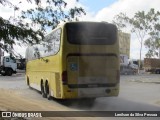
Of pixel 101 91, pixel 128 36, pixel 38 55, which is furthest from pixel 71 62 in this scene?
pixel 128 36

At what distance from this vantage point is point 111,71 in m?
15.2

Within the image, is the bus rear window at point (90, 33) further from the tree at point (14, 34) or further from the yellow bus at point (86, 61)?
the tree at point (14, 34)

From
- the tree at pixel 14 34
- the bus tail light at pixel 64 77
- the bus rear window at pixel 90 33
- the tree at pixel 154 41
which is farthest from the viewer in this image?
the tree at pixel 154 41

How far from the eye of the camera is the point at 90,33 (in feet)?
49.9

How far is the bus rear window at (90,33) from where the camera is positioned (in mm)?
15078

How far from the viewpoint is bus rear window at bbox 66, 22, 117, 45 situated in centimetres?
1508

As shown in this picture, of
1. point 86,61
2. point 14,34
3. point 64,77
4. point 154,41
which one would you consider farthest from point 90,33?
point 154,41

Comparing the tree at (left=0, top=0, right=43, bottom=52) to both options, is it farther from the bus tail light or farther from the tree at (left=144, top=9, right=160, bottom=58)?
the tree at (left=144, top=9, right=160, bottom=58)

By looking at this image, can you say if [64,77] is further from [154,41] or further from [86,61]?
[154,41]

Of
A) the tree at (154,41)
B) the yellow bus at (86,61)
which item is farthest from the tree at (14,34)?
the tree at (154,41)

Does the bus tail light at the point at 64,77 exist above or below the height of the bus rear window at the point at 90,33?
below

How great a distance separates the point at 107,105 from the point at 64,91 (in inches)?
79.6

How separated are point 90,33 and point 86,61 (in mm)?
1075

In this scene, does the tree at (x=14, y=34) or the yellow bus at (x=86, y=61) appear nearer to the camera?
the tree at (x=14, y=34)
